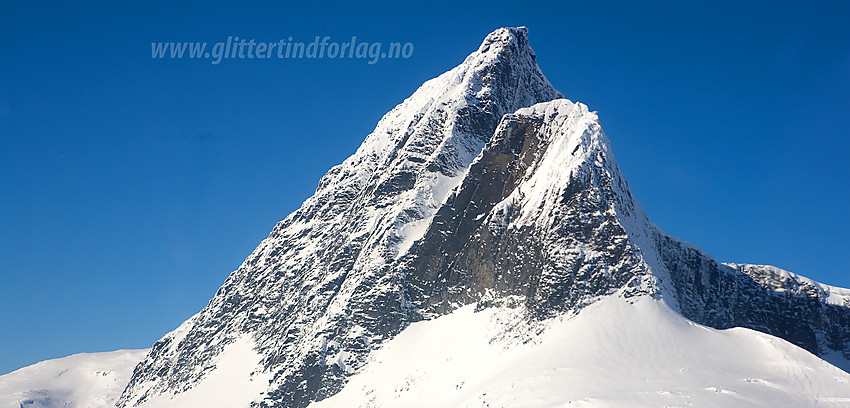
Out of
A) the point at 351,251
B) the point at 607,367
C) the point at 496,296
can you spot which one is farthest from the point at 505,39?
the point at 607,367

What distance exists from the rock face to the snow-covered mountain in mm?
338

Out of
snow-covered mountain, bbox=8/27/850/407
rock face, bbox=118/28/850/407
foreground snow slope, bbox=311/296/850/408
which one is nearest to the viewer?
foreground snow slope, bbox=311/296/850/408

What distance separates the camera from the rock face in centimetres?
10106

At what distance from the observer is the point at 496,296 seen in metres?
108

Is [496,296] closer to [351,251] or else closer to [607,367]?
[607,367]

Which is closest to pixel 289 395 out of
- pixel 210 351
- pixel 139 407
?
pixel 210 351

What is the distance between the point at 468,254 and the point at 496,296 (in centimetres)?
1105

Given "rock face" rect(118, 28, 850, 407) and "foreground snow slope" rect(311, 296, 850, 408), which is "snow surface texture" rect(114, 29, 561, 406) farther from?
"foreground snow slope" rect(311, 296, 850, 408)

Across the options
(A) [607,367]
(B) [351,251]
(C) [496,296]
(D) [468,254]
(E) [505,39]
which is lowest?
(A) [607,367]

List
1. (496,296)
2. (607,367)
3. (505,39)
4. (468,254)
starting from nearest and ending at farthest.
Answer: (607,367), (496,296), (468,254), (505,39)

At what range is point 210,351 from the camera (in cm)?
15238

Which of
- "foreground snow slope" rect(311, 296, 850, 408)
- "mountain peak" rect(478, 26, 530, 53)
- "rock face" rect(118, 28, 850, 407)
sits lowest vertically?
"foreground snow slope" rect(311, 296, 850, 408)

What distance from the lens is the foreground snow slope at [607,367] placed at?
3091 inches

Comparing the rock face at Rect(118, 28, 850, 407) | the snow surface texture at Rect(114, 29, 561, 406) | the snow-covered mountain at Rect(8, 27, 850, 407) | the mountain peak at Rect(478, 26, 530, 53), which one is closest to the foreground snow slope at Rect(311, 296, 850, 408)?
the snow-covered mountain at Rect(8, 27, 850, 407)
